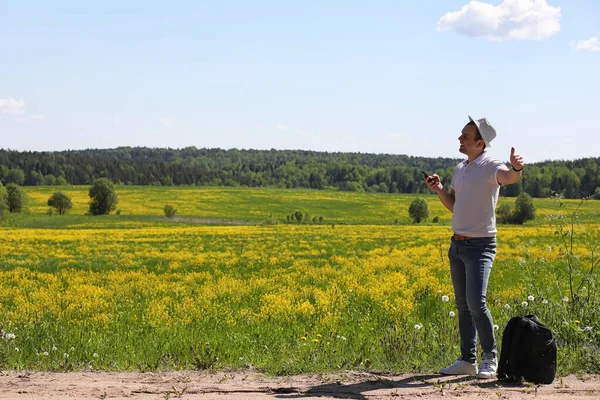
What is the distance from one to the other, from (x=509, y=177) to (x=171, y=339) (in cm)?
410

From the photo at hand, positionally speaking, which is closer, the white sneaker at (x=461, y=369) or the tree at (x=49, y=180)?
the white sneaker at (x=461, y=369)

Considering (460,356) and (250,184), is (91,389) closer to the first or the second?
(460,356)

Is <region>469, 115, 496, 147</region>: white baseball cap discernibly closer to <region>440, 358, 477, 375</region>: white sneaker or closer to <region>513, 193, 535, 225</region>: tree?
<region>440, 358, 477, 375</region>: white sneaker

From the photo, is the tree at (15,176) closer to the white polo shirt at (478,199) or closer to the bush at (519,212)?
the bush at (519,212)

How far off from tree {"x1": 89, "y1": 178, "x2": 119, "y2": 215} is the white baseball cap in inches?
3041

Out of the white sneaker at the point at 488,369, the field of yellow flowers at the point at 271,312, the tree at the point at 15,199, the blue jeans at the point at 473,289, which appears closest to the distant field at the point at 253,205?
the tree at the point at 15,199

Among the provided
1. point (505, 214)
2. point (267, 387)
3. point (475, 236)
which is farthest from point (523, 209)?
point (267, 387)

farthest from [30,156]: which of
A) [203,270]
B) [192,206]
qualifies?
[203,270]

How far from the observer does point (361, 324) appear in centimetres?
863

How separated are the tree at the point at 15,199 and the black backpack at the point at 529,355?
78559 mm

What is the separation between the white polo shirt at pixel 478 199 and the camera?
557cm

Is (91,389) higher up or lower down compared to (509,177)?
lower down

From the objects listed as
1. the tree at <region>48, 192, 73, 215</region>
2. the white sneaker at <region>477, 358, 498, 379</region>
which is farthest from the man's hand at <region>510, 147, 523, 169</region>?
the tree at <region>48, 192, 73, 215</region>

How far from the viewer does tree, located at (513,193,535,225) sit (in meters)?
65.8
